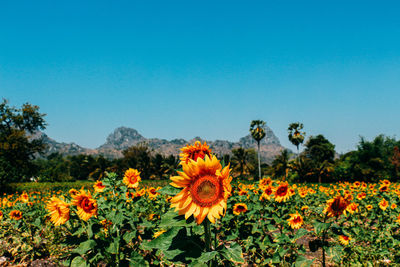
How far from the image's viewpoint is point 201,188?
1579mm

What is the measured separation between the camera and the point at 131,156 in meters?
54.9

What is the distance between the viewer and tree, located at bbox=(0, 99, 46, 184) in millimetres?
32156

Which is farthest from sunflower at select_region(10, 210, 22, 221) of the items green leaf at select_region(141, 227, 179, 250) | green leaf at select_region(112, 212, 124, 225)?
green leaf at select_region(141, 227, 179, 250)

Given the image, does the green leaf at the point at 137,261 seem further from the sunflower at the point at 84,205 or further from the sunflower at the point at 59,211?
the sunflower at the point at 59,211

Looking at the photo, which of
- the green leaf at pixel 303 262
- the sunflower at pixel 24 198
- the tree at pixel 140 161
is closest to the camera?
the green leaf at pixel 303 262

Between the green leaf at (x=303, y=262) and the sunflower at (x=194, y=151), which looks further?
the green leaf at (x=303, y=262)

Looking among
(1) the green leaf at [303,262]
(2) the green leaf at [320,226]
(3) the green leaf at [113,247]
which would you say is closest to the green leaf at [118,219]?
(3) the green leaf at [113,247]

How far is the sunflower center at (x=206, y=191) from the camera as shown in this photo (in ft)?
5.08

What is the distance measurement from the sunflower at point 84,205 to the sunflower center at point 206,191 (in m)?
1.55

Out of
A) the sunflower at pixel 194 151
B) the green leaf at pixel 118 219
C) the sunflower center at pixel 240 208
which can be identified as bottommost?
the sunflower center at pixel 240 208

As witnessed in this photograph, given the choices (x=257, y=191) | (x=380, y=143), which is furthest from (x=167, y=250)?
(x=380, y=143)

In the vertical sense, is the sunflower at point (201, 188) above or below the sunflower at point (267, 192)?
above

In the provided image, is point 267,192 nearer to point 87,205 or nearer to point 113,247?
point 113,247

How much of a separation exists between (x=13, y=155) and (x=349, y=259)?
128ft
